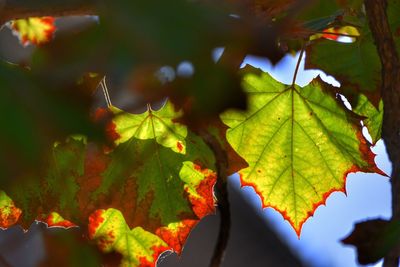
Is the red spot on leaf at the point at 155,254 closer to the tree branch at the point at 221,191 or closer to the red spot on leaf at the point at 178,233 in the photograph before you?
the red spot on leaf at the point at 178,233

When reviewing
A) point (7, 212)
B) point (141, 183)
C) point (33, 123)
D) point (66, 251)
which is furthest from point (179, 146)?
point (33, 123)

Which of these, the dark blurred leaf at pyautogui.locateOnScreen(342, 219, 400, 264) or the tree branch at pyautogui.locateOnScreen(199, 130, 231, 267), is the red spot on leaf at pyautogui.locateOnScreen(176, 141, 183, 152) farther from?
the dark blurred leaf at pyautogui.locateOnScreen(342, 219, 400, 264)

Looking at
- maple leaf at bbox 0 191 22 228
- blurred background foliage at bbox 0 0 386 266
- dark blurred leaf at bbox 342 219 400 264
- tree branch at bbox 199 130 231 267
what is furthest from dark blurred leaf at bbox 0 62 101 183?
maple leaf at bbox 0 191 22 228

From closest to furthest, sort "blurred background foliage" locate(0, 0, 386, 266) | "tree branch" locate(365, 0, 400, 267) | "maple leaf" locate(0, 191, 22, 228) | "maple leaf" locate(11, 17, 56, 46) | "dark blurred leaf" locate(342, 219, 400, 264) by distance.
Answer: "blurred background foliage" locate(0, 0, 386, 266) < "dark blurred leaf" locate(342, 219, 400, 264) < "tree branch" locate(365, 0, 400, 267) < "maple leaf" locate(0, 191, 22, 228) < "maple leaf" locate(11, 17, 56, 46)

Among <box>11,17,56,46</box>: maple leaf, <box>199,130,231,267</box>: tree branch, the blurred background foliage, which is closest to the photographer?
the blurred background foliage

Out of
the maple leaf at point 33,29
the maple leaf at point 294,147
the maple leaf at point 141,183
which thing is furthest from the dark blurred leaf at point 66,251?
the maple leaf at point 33,29

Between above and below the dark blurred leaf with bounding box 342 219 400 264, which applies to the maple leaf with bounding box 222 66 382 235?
below

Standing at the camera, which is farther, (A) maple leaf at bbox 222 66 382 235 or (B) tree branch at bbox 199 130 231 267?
(A) maple leaf at bbox 222 66 382 235
